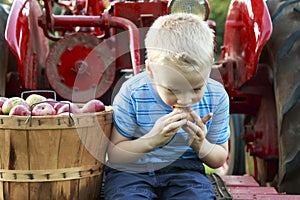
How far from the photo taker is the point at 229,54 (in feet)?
13.3

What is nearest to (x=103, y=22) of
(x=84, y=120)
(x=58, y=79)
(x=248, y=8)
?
(x=58, y=79)

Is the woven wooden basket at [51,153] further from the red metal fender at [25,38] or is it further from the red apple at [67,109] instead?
the red metal fender at [25,38]

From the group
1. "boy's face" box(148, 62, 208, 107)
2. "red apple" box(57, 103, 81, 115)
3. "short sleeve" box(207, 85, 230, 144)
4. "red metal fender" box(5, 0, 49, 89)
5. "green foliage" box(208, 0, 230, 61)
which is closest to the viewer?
"boy's face" box(148, 62, 208, 107)

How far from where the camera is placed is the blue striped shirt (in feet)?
7.89

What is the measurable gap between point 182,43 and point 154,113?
12.4 inches

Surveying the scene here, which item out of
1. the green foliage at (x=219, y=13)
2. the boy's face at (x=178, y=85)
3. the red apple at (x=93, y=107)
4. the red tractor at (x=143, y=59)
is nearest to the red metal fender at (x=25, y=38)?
the red tractor at (x=143, y=59)

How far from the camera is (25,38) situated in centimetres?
325

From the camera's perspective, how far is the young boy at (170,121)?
7.25 feet

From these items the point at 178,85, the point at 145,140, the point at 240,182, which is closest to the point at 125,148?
the point at 145,140

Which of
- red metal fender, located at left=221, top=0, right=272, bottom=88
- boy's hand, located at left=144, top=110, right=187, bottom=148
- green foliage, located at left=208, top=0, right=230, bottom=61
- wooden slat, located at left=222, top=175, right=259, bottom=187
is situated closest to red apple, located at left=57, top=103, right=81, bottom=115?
boy's hand, located at left=144, top=110, right=187, bottom=148

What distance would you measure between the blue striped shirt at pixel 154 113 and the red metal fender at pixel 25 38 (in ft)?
2.68

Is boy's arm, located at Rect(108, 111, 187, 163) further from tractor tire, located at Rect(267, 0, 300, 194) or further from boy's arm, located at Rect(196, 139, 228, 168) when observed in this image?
tractor tire, located at Rect(267, 0, 300, 194)

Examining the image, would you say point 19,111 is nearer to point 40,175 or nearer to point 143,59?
point 40,175

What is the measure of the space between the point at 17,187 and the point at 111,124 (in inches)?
16.2
